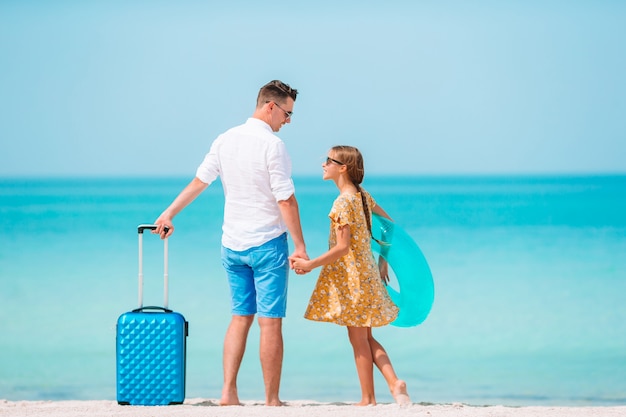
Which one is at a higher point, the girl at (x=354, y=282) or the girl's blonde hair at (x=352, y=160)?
the girl's blonde hair at (x=352, y=160)

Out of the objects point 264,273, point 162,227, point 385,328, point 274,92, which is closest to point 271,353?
point 264,273

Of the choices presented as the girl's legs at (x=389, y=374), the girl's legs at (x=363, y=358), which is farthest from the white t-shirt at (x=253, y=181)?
the girl's legs at (x=389, y=374)

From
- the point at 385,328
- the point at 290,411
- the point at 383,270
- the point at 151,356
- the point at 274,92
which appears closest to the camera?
the point at 290,411

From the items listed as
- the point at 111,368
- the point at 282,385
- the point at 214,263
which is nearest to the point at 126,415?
the point at 282,385

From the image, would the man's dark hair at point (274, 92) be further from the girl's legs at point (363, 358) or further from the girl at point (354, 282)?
the girl's legs at point (363, 358)

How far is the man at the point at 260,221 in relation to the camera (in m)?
3.83

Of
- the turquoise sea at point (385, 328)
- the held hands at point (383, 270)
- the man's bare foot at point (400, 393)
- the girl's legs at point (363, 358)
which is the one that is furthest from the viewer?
the turquoise sea at point (385, 328)

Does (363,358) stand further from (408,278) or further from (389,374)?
(408,278)

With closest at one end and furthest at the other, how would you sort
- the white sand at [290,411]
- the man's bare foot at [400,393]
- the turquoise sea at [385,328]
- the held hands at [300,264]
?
the white sand at [290,411]
the held hands at [300,264]
the man's bare foot at [400,393]
the turquoise sea at [385,328]

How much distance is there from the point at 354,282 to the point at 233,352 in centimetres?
56

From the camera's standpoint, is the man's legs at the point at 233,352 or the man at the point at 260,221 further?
the man's legs at the point at 233,352

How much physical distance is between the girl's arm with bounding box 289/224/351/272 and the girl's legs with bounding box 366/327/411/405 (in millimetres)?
378

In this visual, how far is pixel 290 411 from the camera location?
3.71 metres

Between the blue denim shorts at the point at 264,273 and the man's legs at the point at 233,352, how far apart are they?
0.30ft
